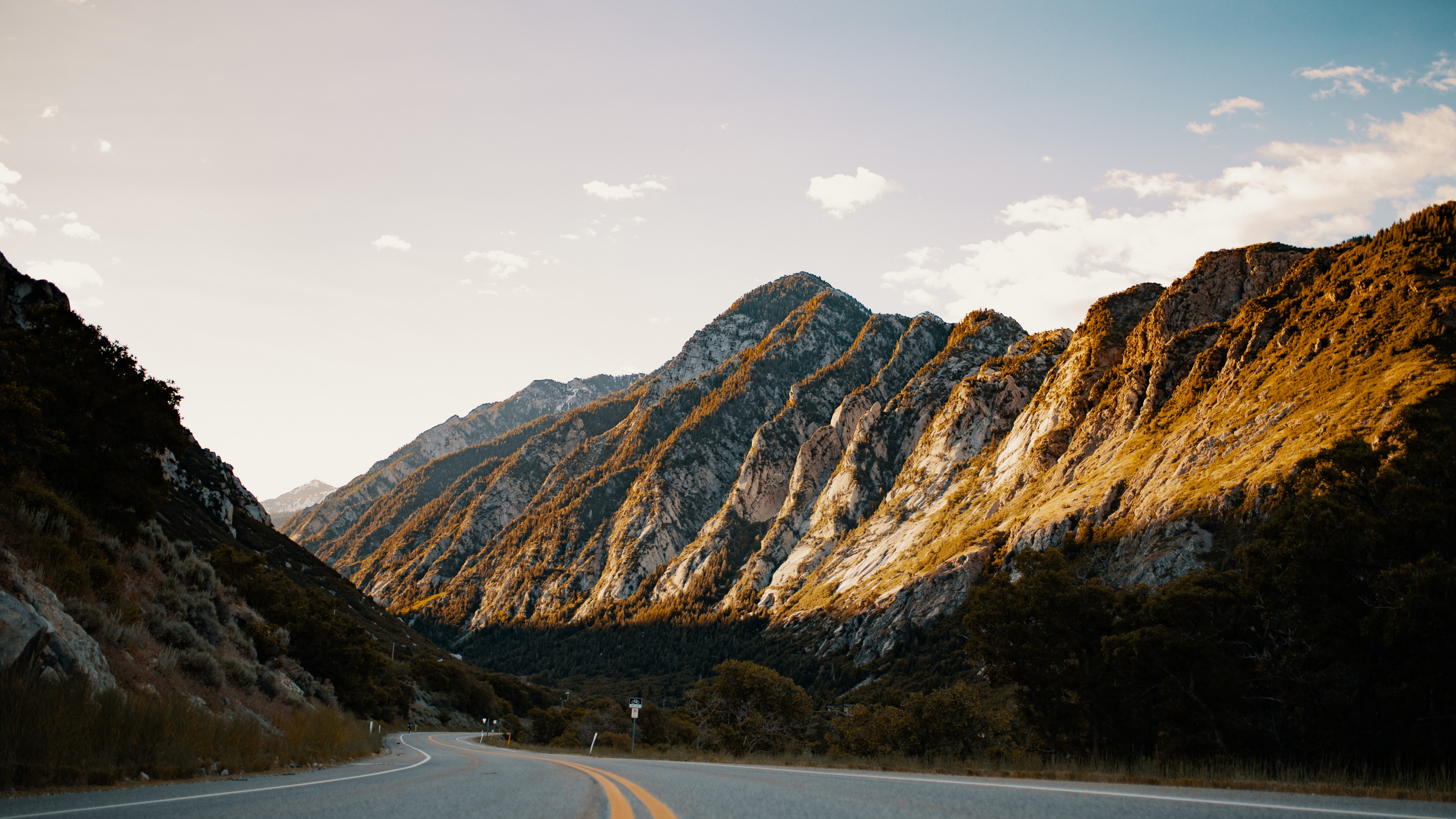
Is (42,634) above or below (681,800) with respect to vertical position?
above

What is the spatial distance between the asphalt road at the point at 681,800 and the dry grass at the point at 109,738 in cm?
78

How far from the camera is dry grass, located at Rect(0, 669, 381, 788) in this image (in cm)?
764

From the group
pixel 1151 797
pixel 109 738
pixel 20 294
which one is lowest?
pixel 1151 797

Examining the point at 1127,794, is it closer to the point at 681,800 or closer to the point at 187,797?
the point at 681,800

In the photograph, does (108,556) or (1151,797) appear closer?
(1151,797)

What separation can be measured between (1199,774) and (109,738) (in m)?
17.0

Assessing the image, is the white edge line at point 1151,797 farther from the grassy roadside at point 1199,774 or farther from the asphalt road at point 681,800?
the grassy roadside at point 1199,774

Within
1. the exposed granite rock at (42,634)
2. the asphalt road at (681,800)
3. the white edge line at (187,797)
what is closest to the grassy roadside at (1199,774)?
the asphalt road at (681,800)

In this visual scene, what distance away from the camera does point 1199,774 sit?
12258 millimetres

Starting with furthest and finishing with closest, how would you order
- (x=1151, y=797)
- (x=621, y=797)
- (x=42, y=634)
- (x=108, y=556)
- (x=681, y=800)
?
(x=108, y=556), (x=42, y=634), (x=621, y=797), (x=681, y=800), (x=1151, y=797)

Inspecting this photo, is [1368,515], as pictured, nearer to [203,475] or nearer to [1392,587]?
[1392,587]

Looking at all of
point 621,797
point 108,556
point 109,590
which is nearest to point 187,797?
point 621,797

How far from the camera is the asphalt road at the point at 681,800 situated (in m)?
6.25

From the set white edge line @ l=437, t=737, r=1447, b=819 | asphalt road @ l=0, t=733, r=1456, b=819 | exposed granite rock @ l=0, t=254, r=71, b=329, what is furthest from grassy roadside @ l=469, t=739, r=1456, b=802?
exposed granite rock @ l=0, t=254, r=71, b=329
